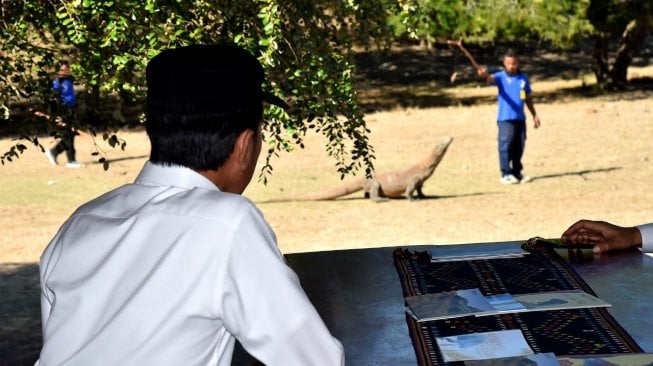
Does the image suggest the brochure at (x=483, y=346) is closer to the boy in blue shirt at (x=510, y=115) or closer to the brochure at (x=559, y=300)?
the brochure at (x=559, y=300)

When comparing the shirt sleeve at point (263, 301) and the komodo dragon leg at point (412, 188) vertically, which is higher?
the shirt sleeve at point (263, 301)

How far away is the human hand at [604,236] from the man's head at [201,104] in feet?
7.14

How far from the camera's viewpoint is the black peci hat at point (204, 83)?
218 centimetres

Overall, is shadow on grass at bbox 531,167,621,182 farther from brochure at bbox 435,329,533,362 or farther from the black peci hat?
the black peci hat

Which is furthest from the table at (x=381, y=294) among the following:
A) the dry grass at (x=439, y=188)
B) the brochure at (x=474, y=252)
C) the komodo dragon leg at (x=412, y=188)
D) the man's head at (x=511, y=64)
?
the man's head at (x=511, y=64)

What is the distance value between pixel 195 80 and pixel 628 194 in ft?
33.9

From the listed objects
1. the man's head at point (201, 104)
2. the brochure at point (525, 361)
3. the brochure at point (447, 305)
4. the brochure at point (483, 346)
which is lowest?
the brochure at point (447, 305)

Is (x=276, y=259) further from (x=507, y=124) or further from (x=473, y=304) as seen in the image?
(x=507, y=124)

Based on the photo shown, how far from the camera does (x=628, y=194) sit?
11859mm

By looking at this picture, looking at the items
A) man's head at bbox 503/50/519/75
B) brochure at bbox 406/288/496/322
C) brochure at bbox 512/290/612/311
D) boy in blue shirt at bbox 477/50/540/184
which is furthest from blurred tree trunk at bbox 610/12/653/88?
brochure at bbox 406/288/496/322

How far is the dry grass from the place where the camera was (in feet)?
33.9

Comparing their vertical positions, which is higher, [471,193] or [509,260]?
[509,260]

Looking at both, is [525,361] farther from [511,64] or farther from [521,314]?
[511,64]

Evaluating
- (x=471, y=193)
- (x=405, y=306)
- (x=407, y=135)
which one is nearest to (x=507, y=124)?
(x=471, y=193)
